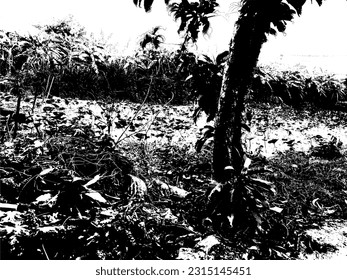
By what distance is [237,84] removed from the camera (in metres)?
1.89

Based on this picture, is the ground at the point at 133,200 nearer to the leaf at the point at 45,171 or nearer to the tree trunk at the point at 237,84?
the leaf at the point at 45,171

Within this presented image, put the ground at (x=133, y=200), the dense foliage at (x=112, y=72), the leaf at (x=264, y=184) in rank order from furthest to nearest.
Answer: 1. the dense foliage at (x=112, y=72)
2. the leaf at (x=264, y=184)
3. the ground at (x=133, y=200)

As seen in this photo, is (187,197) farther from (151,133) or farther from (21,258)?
(151,133)

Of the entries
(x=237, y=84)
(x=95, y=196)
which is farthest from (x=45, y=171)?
(x=237, y=84)

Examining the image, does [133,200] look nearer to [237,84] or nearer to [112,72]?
[237,84]

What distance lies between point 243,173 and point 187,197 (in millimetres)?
442

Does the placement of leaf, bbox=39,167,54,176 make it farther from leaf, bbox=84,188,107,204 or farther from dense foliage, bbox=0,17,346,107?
dense foliage, bbox=0,17,346,107

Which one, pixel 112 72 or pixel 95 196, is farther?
pixel 112 72

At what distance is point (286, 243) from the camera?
190 centimetres

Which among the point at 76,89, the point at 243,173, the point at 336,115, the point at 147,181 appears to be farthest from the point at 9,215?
the point at 336,115

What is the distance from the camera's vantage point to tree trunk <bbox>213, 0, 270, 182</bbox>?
1.81 metres

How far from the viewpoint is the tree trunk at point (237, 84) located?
181cm

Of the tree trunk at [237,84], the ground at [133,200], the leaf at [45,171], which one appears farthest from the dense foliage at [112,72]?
the leaf at [45,171]

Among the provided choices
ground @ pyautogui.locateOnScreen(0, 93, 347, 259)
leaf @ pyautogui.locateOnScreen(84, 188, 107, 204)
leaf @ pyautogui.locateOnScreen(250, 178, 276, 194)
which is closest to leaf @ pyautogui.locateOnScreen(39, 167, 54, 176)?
ground @ pyautogui.locateOnScreen(0, 93, 347, 259)
